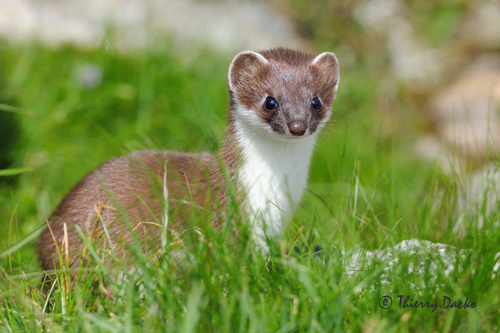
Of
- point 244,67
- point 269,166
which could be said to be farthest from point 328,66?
point 269,166

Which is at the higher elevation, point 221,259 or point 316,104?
point 316,104

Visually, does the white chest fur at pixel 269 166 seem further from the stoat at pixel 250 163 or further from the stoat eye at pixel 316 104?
the stoat eye at pixel 316 104

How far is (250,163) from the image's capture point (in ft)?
10.9

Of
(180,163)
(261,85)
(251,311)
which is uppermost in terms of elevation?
(261,85)

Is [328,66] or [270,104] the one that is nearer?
[270,104]

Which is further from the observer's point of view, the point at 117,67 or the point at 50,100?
the point at 117,67

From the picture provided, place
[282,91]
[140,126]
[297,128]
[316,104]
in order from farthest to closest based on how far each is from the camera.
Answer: [140,126]
[316,104]
[282,91]
[297,128]

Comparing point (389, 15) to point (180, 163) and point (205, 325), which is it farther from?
point (205, 325)

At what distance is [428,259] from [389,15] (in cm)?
859

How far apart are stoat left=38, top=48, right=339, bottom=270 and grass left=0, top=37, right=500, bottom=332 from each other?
21 cm

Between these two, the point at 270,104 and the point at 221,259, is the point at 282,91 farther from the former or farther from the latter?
the point at 221,259

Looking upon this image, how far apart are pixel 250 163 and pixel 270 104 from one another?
42cm

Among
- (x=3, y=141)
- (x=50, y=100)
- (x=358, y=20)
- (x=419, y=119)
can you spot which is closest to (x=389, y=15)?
(x=358, y=20)

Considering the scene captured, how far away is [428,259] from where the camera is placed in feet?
7.25
